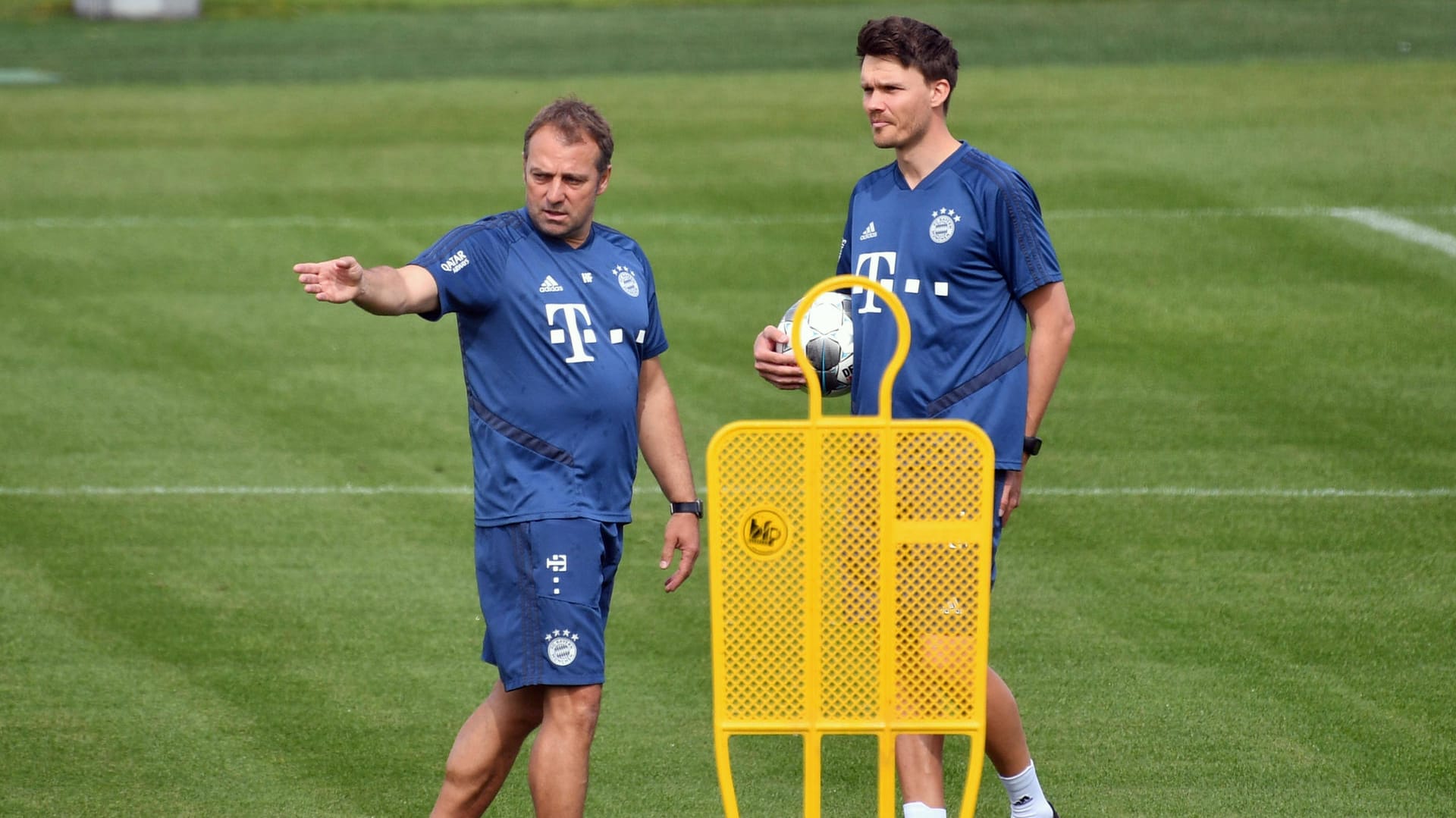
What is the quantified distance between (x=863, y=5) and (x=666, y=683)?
25.3 metres

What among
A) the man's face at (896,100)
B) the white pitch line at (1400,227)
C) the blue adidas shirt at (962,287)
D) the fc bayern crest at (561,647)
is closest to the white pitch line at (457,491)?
the blue adidas shirt at (962,287)

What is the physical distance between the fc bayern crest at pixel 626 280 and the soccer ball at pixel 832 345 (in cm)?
66

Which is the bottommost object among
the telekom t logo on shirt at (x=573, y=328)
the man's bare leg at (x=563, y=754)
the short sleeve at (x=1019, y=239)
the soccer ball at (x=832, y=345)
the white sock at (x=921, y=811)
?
the white sock at (x=921, y=811)

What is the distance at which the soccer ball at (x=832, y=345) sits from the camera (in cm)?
641

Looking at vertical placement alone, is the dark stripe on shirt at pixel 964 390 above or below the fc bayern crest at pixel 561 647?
above

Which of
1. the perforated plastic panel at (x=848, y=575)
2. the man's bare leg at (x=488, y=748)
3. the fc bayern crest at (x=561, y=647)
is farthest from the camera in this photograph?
the man's bare leg at (x=488, y=748)

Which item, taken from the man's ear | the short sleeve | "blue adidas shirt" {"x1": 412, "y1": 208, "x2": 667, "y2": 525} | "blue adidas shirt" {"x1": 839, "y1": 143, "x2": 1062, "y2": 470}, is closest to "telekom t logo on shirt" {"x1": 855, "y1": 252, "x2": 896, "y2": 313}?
"blue adidas shirt" {"x1": 839, "y1": 143, "x2": 1062, "y2": 470}

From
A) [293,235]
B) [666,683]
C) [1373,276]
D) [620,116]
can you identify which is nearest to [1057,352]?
[666,683]

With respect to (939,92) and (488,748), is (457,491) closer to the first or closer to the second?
(488,748)

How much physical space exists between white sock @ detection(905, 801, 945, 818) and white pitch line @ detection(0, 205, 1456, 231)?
11.2m

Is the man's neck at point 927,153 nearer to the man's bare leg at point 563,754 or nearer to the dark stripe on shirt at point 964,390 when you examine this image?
the dark stripe on shirt at point 964,390

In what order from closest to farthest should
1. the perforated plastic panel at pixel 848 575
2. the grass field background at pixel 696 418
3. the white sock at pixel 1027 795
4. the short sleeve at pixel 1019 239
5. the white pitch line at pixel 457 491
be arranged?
the perforated plastic panel at pixel 848 575 < the short sleeve at pixel 1019 239 < the white sock at pixel 1027 795 < the grass field background at pixel 696 418 < the white pitch line at pixel 457 491

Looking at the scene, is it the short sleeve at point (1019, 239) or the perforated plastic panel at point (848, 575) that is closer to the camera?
the perforated plastic panel at point (848, 575)

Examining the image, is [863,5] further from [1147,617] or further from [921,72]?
[921,72]
